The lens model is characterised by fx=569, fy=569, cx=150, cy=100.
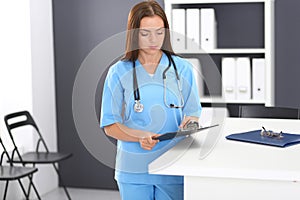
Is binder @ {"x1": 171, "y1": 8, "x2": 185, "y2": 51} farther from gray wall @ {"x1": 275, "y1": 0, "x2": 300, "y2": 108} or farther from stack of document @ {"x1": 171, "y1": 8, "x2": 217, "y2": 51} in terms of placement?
gray wall @ {"x1": 275, "y1": 0, "x2": 300, "y2": 108}

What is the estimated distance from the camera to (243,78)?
417 centimetres

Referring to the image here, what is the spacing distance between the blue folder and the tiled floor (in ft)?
7.56

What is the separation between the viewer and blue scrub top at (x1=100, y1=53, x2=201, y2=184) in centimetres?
→ 227

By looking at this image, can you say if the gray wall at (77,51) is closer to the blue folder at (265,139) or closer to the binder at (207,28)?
the binder at (207,28)

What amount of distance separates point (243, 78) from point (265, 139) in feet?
6.12

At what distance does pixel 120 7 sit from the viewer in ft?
15.2

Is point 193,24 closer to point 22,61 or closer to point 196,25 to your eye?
point 196,25

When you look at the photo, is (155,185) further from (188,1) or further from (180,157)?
(188,1)

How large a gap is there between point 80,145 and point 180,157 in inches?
110

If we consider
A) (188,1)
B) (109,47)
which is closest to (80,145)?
(109,47)

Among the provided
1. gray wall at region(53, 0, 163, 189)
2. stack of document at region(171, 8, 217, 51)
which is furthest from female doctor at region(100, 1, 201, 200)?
gray wall at region(53, 0, 163, 189)

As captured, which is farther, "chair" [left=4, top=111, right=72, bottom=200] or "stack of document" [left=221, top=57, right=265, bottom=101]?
"stack of document" [left=221, top=57, right=265, bottom=101]

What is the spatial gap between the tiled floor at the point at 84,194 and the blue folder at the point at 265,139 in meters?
2.30

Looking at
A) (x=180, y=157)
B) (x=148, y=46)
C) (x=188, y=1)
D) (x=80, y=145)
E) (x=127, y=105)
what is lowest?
(x=80, y=145)
